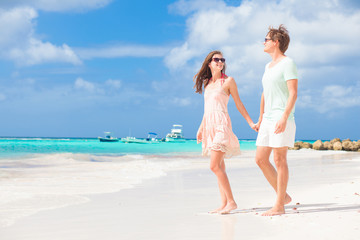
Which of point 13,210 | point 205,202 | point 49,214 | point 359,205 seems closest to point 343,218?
point 359,205

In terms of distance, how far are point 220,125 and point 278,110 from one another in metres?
0.72

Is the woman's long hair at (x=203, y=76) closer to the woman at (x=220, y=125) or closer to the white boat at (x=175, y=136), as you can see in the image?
the woman at (x=220, y=125)

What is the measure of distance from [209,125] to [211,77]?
701 mm

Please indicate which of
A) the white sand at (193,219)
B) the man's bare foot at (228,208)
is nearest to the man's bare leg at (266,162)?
the white sand at (193,219)

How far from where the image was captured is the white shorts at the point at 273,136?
4574 mm

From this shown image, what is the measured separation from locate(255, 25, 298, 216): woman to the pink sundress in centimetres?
36

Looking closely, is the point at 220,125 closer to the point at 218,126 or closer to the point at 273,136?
the point at 218,126

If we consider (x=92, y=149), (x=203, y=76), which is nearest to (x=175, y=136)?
(x=92, y=149)

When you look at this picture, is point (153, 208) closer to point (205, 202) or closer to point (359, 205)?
point (205, 202)

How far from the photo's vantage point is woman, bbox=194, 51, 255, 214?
16.3ft

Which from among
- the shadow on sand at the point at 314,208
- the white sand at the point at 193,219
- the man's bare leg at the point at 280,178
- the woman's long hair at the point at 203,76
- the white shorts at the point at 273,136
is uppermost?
the woman's long hair at the point at 203,76

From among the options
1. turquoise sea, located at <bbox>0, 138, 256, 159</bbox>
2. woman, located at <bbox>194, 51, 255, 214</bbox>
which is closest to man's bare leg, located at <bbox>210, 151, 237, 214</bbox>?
woman, located at <bbox>194, 51, 255, 214</bbox>

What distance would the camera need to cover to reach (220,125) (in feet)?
16.5

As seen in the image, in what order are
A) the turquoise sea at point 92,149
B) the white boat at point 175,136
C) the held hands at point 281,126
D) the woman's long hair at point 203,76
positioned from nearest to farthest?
1. the held hands at point 281,126
2. the woman's long hair at point 203,76
3. the turquoise sea at point 92,149
4. the white boat at point 175,136
